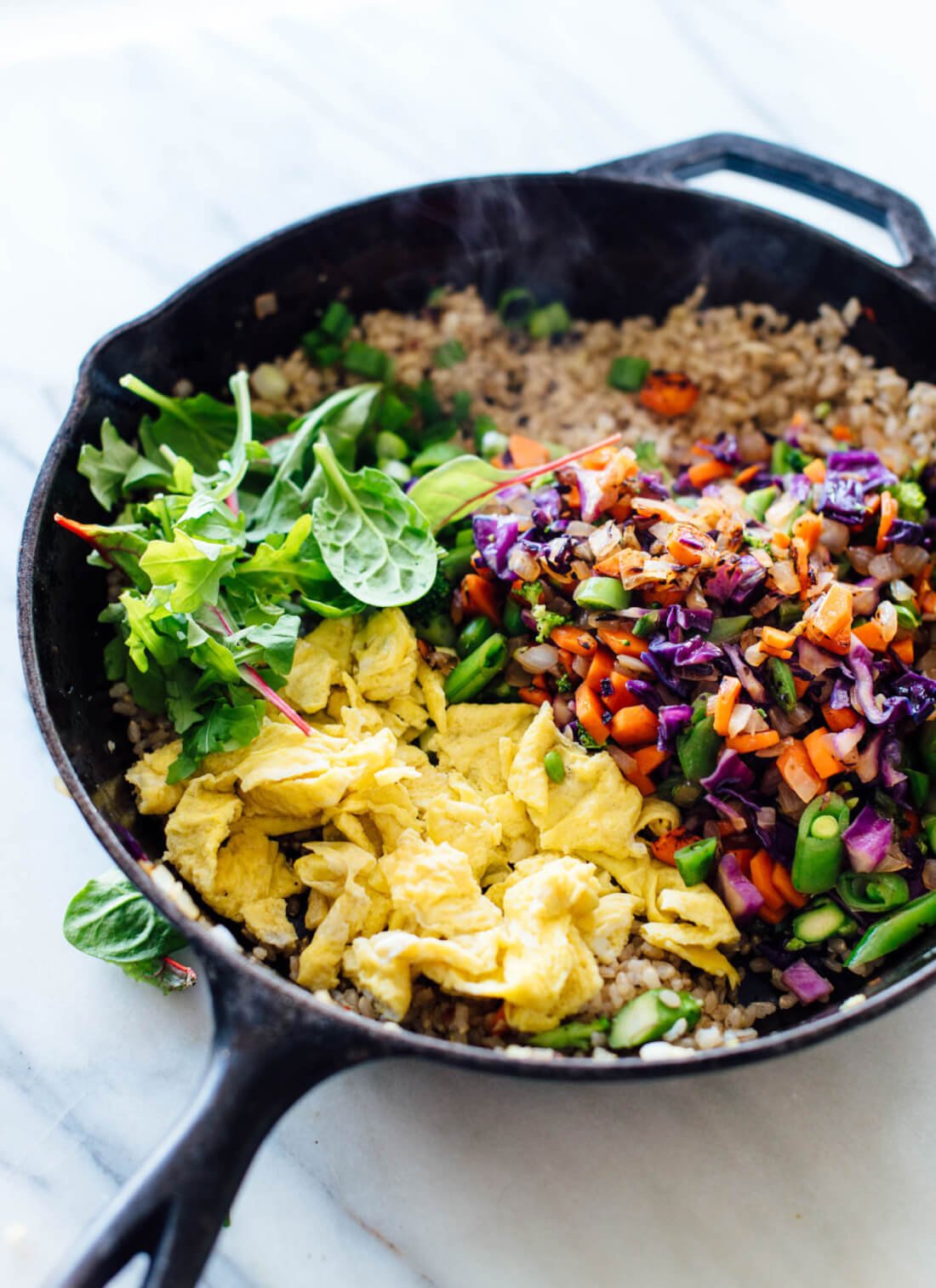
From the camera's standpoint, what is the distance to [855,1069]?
77.0 inches

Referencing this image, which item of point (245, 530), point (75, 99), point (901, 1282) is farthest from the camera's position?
point (75, 99)

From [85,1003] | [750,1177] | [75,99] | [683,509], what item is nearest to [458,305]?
[683,509]

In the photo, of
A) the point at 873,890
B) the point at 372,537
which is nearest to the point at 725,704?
the point at 873,890

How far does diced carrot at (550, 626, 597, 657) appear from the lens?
78.0 inches

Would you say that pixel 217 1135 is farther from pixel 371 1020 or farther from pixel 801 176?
pixel 801 176

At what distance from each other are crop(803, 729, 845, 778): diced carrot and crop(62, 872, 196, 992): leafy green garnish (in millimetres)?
1134

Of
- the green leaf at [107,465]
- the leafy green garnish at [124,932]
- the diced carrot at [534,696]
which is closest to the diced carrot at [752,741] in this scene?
the diced carrot at [534,696]

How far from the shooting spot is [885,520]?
2.10 metres

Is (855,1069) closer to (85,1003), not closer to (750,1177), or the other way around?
(750,1177)

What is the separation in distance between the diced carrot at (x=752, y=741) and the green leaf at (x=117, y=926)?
101 cm

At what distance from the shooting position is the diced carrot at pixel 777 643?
1902 mm

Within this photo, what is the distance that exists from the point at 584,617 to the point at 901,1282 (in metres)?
1.22

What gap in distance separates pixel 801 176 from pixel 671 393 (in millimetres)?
534

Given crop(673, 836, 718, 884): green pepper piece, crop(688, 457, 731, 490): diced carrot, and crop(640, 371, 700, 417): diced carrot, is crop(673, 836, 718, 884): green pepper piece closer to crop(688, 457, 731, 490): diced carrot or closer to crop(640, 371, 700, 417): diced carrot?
crop(688, 457, 731, 490): diced carrot
